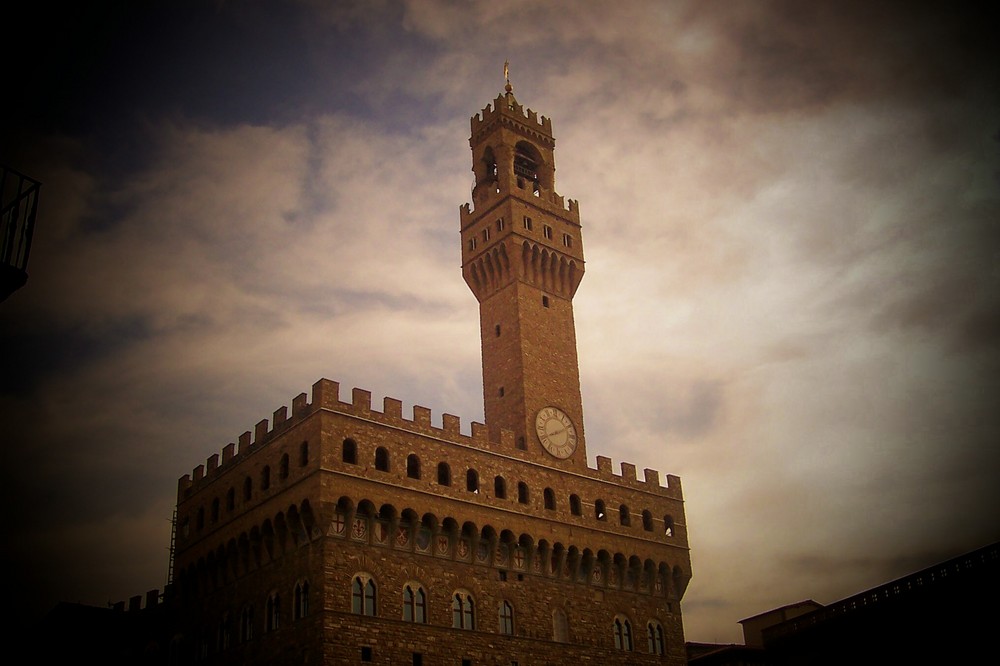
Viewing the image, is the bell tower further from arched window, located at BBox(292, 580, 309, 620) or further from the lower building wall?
arched window, located at BBox(292, 580, 309, 620)

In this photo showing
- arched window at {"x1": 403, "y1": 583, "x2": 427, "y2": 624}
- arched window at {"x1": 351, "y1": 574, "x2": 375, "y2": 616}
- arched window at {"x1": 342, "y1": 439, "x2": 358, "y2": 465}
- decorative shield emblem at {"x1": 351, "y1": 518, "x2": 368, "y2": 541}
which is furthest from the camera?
arched window at {"x1": 342, "y1": 439, "x2": 358, "y2": 465}

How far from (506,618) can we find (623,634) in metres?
7.13

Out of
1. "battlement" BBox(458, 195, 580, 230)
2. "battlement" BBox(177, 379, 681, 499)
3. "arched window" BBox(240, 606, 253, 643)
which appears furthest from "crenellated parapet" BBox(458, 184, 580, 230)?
"arched window" BBox(240, 606, 253, 643)

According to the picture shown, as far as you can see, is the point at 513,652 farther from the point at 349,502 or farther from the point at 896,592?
the point at 896,592

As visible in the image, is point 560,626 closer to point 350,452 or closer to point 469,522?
point 469,522

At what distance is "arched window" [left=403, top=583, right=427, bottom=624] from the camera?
1575 inches

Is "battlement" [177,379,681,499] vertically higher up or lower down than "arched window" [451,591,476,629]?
higher up

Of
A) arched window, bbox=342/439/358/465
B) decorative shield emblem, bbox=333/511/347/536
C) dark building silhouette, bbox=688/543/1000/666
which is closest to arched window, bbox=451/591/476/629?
decorative shield emblem, bbox=333/511/347/536

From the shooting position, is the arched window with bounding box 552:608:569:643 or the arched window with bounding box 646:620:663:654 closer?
the arched window with bounding box 552:608:569:643

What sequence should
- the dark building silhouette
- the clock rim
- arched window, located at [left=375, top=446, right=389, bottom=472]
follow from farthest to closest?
the clock rim → arched window, located at [left=375, top=446, right=389, bottom=472] → the dark building silhouette

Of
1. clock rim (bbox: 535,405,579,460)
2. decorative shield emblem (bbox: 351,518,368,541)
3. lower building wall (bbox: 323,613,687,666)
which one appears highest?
clock rim (bbox: 535,405,579,460)

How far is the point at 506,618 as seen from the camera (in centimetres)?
4306

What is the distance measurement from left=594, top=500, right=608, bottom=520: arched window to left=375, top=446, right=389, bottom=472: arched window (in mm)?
12035

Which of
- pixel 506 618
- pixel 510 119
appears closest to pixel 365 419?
pixel 506 618
